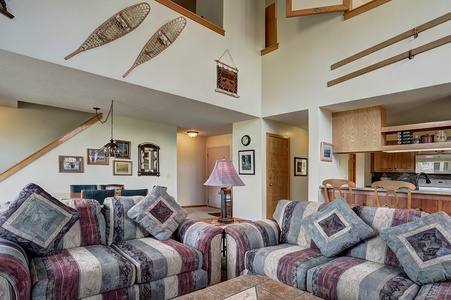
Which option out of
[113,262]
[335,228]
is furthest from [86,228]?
[335,228]

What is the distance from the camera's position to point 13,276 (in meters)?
1.42

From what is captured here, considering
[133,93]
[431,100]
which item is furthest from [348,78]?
[133,93]

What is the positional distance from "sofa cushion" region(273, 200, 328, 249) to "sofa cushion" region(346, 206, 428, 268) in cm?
36

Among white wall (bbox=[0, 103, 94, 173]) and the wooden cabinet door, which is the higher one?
white wall (bbox=[0, 103, 94, 173])

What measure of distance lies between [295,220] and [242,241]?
1.92 ft

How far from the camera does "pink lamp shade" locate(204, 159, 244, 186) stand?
2676 millimetres

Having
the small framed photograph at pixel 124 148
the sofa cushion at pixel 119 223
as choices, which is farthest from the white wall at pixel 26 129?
the sofa cushion at pixel 119 223

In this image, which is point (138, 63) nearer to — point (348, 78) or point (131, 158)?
point (131, 158)

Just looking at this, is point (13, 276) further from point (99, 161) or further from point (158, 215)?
point (99, 161)

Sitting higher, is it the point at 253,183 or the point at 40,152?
the point at 40,152

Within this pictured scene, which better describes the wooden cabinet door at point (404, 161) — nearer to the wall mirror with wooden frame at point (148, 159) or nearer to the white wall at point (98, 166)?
the white wall at point (98, 166)

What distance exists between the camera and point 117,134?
5434 mm

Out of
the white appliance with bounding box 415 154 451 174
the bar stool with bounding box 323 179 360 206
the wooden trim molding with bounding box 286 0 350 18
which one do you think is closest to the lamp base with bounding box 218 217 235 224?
the bar stool with bounding box 323 179 360 206

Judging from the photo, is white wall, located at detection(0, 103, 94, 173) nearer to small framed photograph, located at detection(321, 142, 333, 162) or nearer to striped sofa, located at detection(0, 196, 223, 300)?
striped sofa, located at detection(0, 196, 223, 300)
